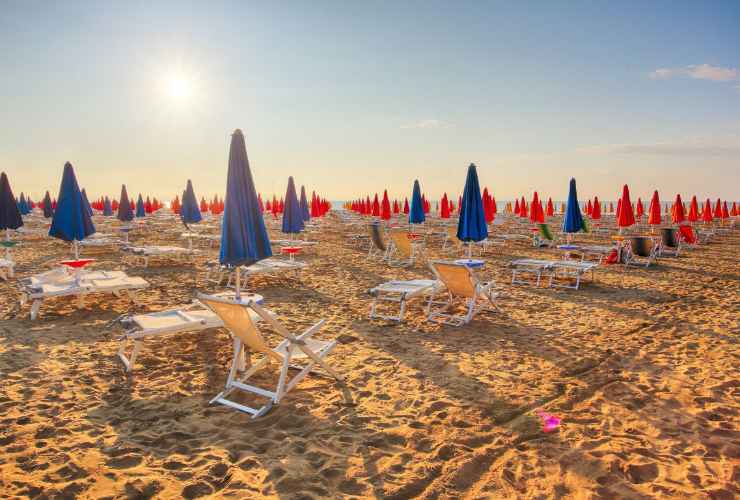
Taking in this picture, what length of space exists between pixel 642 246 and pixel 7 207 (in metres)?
15.7

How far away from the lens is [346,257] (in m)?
13.2

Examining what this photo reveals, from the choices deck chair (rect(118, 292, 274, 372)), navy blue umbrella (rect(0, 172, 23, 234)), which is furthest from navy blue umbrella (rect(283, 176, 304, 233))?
deck chair (rect(118, 292, 274, 372))

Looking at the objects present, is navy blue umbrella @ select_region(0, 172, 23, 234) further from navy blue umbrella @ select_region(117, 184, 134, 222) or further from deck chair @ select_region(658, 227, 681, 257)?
deck chair @ select_region(658, 227, 681, 257)

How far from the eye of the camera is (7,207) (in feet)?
35.7

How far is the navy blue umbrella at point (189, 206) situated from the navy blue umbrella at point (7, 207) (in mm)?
4794

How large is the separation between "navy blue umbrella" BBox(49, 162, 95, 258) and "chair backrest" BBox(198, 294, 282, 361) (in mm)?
5244

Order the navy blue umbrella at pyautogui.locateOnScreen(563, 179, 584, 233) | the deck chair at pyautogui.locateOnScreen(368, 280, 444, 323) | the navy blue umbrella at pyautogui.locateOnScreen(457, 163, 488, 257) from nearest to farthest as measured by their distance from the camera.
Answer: the deck chair at pyautogui.locateOnScreen(368, 280, 444, 323)
the navy blue umbrella at pyautogui.locateOnScreen(457, 163, 488, 257)
the navy blue umbrella at pyautogui.locateOnScreen(563, 179, 584, 233)

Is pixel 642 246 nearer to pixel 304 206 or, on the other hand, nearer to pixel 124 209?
pixel 304 206

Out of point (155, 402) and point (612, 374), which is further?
point (612, 374)

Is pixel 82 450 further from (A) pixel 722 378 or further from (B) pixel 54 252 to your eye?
(B) pixel 54 252

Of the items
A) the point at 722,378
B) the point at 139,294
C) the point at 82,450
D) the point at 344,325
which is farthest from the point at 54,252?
the point at 722,378

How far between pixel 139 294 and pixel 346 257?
20.4 ft

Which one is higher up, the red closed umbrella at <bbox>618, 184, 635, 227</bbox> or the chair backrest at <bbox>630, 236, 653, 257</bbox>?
the red closed umbrella at <bbox>618, 184, 635, 227</bbox>

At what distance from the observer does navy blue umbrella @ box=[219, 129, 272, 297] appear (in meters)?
4.61
